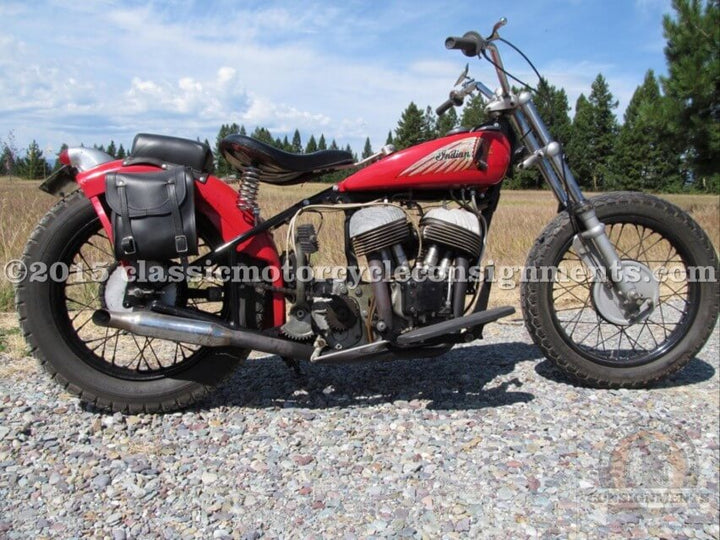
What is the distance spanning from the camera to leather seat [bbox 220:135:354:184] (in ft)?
9.43

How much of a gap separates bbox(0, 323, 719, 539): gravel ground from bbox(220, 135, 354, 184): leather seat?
1.15 metres

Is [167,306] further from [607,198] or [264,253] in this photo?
[607,198]

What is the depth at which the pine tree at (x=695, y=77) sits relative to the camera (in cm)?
1349

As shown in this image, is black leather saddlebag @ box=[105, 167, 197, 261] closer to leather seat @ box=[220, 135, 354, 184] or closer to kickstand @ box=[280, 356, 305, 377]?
leather seat @ box=[220, 135, 354, 184]

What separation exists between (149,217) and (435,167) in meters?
1.37

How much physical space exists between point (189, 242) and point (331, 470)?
1170mm

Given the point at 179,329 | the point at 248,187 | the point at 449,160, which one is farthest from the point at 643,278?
the point at 179,329

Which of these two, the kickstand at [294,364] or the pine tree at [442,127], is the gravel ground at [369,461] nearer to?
the kickstand at [294,364]

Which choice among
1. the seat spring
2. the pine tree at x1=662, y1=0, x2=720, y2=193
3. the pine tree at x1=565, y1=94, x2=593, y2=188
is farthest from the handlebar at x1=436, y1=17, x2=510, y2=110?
the pine tree at x1=565, y1=94, x2=593, y2=188

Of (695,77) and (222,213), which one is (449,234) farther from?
(695,77)

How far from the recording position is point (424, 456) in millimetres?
2525

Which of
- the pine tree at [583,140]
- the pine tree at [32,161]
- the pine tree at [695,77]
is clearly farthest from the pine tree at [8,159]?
the pine tree at [583,140]

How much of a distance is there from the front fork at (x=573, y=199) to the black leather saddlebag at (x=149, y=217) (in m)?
1.80

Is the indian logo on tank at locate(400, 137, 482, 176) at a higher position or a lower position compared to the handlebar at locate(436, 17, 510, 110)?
lower
